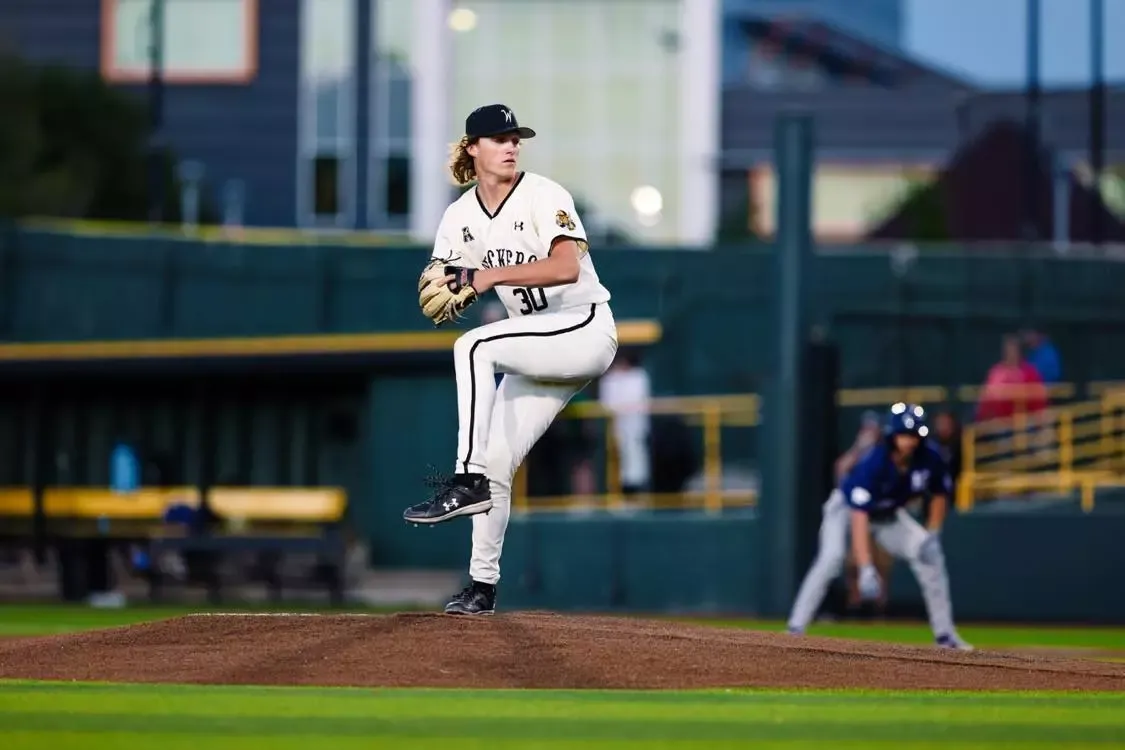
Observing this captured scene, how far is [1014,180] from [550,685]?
142 feet

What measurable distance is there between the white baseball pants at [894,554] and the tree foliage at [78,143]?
1262 inches

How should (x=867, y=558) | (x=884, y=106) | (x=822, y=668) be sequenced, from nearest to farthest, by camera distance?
(x=822, y=668) < (x=867, y=558) < (x=884, y=106)

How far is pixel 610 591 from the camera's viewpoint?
21.5m

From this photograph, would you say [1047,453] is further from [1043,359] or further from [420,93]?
[420,93]

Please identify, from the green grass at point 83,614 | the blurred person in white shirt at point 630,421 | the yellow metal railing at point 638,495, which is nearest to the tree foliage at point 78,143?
the yellow metal railing at point 638,495

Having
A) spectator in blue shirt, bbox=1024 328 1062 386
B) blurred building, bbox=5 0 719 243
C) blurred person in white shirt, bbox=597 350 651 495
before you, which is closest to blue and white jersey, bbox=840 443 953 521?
blurred person in white shirt, bbox=597 350 651 495

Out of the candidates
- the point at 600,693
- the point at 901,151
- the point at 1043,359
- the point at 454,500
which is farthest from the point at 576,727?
the point at 901,151

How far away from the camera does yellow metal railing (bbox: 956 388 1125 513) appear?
21078 mm

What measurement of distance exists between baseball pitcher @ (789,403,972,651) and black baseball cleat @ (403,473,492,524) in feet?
16.2

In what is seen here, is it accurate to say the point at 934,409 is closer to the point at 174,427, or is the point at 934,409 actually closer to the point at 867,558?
the point at 174,427

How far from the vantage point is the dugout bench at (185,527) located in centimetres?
2136

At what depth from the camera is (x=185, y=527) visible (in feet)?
76.6

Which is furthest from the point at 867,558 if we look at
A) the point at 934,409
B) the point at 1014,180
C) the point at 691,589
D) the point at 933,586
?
the point at 1014,180

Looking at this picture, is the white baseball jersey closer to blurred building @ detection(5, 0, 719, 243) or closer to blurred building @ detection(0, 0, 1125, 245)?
blurred building @ detection(0, 0, 1125, 245)
